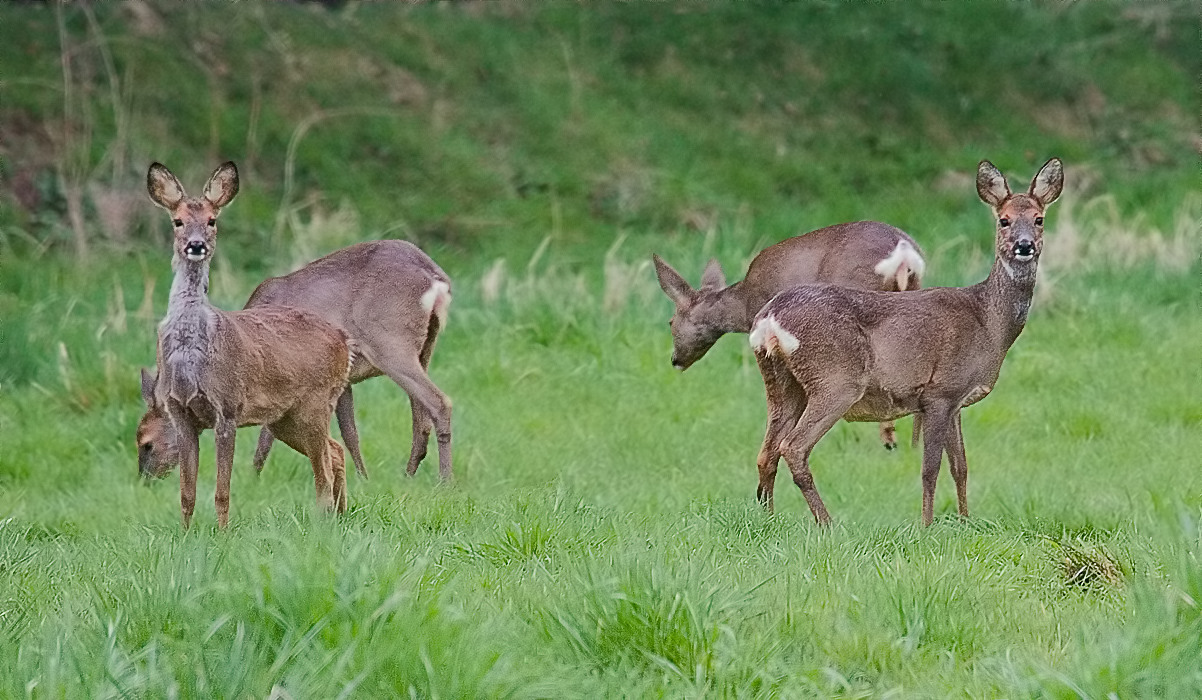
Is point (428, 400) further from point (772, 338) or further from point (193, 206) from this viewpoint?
point (772, 338)

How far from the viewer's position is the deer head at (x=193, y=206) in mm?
6074

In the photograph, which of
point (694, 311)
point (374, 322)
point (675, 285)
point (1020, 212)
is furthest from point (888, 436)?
point (374, 322)

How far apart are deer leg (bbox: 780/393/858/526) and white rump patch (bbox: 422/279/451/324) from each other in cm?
243

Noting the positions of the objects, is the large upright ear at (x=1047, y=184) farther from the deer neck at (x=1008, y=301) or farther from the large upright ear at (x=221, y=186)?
the large upright ear at (x=221, y=186)

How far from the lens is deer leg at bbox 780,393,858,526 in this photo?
6.33 meters

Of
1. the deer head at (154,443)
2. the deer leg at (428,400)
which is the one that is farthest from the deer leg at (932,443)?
the deer head at (154,443)

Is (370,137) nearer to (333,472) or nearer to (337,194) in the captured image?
(337,194)

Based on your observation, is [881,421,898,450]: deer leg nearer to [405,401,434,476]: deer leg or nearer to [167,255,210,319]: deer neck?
[405,401,434,476]: deer leg

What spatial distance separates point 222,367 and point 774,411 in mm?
2328

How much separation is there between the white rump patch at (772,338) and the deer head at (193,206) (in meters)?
2.22

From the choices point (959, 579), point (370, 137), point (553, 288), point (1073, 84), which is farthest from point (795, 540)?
point (1073, 84)

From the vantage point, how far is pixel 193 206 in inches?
242

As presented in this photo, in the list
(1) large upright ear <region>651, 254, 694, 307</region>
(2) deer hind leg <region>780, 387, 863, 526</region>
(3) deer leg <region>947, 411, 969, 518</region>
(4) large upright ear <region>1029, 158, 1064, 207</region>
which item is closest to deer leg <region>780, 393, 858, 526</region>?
(2) deer hind leg <region>780, 387, 863, 526</region>

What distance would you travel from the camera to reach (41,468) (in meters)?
8.44
